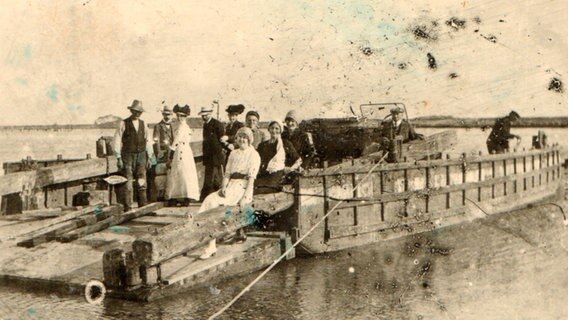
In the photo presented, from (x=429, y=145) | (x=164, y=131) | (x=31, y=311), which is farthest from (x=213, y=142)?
(x=429, y=145)

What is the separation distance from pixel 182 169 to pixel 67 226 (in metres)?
2.27

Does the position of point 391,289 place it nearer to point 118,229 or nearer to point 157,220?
point 157,220

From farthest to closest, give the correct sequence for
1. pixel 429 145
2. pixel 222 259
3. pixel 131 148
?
pixel 429 145
pixel 131 148
pixel 222 259

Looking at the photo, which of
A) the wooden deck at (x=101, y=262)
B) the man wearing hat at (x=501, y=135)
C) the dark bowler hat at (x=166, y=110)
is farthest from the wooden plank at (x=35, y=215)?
the man wearing hat at (x=501, y=135)

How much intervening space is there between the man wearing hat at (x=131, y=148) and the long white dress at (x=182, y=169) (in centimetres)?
49

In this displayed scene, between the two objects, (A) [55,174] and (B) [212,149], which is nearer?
(A) [55,174]

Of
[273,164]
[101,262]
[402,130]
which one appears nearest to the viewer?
[101,262]

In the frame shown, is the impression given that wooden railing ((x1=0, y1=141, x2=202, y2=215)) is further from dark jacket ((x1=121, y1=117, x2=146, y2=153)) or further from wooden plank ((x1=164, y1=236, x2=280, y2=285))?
wooden plank ((x1=164, y1=236, x2=280, y2=285))

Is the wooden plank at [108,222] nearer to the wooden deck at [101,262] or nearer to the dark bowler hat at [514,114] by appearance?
the wooden deck at [101,262]

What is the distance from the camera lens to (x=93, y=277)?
22.1 feet

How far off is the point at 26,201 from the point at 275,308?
6.49m

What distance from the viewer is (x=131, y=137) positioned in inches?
380

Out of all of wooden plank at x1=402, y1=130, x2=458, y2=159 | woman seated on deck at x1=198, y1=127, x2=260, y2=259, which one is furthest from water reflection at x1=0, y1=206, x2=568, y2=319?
wooden plank at x1=402, y1=130, x2=458, y2=159

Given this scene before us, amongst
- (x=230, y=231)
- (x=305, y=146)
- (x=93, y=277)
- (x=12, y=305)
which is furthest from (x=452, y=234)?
(x=12, y=305)
